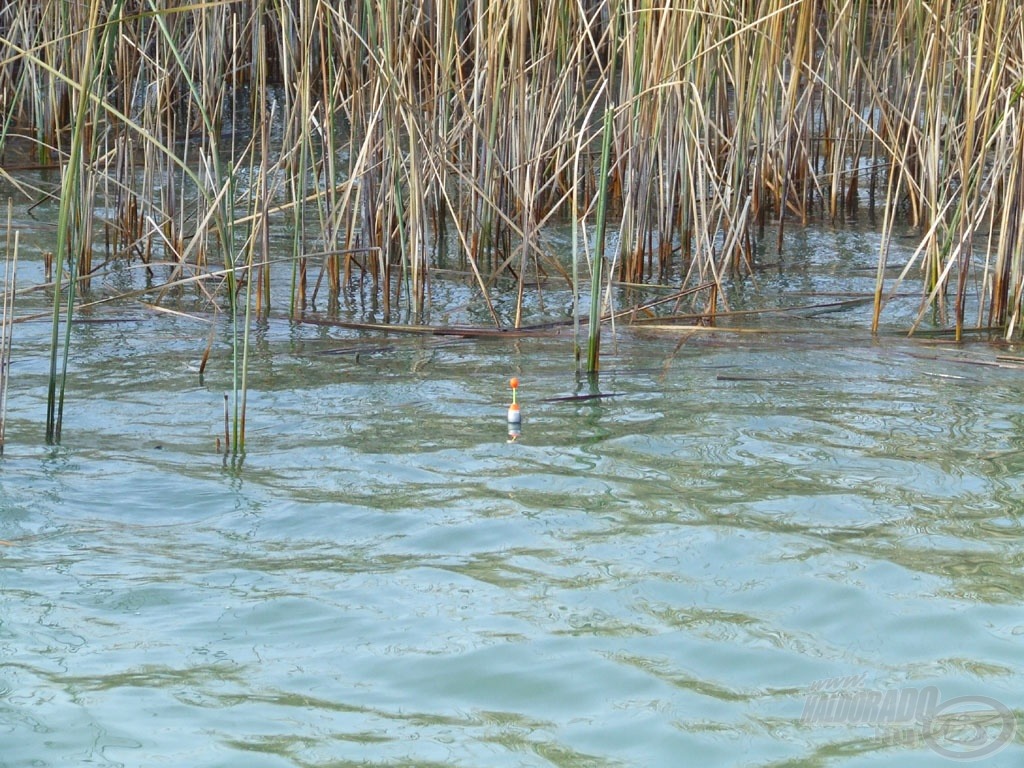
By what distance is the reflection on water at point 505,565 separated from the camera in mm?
2436

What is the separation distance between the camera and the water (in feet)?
7.97

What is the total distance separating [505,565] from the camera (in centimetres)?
316

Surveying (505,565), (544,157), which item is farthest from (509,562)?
(544,157)

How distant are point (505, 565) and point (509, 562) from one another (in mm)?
21

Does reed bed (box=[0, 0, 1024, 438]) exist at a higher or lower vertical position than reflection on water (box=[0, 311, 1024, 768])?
higher

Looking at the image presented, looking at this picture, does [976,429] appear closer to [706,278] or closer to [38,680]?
[706,278]

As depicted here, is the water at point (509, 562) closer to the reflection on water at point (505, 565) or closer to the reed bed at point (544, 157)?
the reflection on water at point (505, 565)

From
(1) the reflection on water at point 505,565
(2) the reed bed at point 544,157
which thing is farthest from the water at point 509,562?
(2) the reed bed at point 544,157

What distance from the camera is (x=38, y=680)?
8.52 ft

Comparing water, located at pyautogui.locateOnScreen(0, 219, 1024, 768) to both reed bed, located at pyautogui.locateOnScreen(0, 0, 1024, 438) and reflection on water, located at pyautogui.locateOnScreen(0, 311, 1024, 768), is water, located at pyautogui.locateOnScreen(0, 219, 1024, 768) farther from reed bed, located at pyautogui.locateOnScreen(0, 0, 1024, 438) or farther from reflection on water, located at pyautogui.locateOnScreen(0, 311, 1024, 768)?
reed bed, located at pyautogui.locateOnScreen(0, 0, 1024, 438)

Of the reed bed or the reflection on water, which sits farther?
the reed bed

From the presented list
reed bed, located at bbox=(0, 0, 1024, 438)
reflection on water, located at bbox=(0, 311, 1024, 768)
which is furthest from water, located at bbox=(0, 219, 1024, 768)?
reed bed, located at bbox=(0, 0, 1024, 438)

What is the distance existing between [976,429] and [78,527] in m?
2.67

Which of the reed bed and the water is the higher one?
the reed bed
